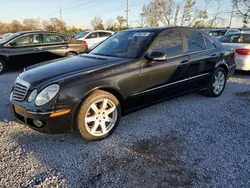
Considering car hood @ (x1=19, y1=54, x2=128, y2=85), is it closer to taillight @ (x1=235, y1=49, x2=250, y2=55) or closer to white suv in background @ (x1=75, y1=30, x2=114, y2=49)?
taillight @ (x1=235, y1=49, x2=250, y2=55)

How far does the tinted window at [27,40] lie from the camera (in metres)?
7.35

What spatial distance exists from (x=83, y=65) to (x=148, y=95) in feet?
3.68

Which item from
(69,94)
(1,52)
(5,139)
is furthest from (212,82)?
(1,52)

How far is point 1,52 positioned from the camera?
7.11m

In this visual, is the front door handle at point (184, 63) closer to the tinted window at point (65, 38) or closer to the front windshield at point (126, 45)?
the front windshield at point (126, 45)

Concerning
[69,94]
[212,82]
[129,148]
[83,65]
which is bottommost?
[129,148]

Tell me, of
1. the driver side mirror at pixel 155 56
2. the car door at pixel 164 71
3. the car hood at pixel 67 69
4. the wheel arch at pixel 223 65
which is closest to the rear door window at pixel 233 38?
the wheel arch at pixel 223 65

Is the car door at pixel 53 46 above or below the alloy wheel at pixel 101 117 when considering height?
above

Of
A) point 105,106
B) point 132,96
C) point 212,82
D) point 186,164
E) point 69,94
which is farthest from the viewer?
point 212,82

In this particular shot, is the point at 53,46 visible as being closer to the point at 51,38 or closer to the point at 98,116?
the point at 51,38

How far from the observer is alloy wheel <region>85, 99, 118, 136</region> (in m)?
2.84

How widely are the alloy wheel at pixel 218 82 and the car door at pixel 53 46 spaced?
5.88 metres

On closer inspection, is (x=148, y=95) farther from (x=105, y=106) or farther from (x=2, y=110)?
(x=2, y=110)

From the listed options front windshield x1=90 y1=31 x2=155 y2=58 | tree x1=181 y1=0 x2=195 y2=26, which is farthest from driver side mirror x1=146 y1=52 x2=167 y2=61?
tree x1=181 y1=0 x2=195 y2=26
